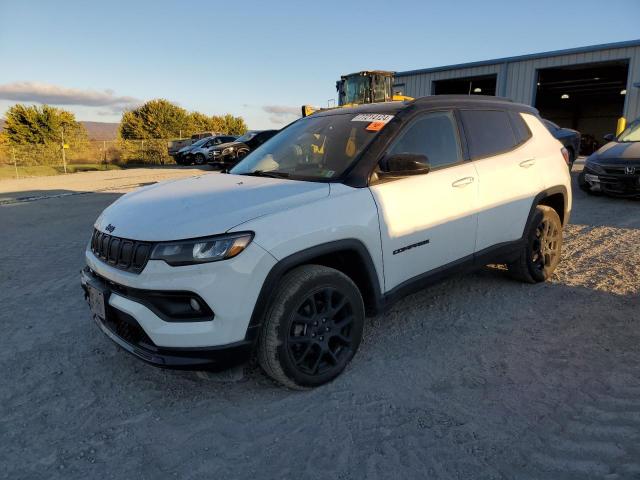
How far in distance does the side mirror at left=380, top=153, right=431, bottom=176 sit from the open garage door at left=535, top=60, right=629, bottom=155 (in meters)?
25.6

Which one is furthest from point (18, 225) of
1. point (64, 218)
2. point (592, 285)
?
point (592, 285)

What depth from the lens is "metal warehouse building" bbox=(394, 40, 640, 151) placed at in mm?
19500

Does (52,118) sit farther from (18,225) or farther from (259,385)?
(259,385)

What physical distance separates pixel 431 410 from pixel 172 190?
87.7 inches

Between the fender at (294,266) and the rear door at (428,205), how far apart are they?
0.17 m

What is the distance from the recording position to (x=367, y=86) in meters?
16.9

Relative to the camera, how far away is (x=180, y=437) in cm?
241

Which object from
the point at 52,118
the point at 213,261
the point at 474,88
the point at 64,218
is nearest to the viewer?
the point at 213,261

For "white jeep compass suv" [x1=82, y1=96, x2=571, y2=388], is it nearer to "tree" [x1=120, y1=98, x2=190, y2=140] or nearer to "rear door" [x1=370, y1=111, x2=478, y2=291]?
"rear door" [x1=370, y1=111, x2=478, y2=291]

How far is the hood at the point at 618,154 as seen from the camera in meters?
8.45

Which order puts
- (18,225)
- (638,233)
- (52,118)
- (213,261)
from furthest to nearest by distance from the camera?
(52,118), (18,225), (638,233), (213,261)

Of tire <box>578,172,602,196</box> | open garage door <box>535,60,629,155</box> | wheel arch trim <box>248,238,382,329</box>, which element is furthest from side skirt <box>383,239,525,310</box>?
open garage door <box>535,60,629,155</box>

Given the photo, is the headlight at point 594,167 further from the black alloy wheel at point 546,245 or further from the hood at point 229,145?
the hood at point 229,145

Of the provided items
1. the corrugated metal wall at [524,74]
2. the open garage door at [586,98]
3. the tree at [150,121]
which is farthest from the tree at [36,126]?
the open garage door at [586,98]
